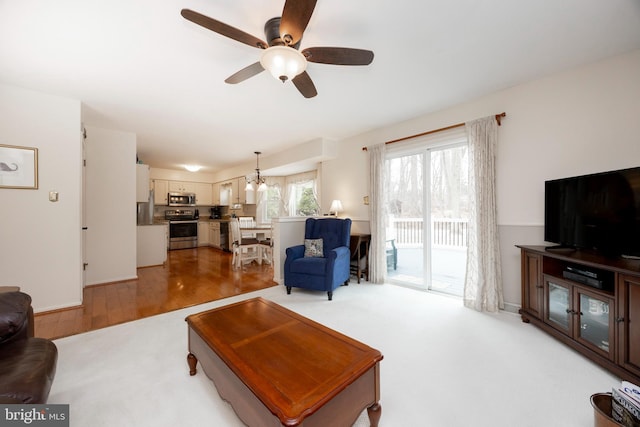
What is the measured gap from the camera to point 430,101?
10.3 feet

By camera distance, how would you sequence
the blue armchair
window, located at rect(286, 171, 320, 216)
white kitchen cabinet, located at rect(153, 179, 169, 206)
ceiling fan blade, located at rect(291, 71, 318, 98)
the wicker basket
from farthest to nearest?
white kitchen cabinet, located at rect(153, 179, 169, 206) < window, located at rect(286, 171, 320, 216) < the blue armchair < ceiling fan blade, located at rect(291, 71, 318, 98) < the wicker basket

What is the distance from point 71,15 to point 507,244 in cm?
450

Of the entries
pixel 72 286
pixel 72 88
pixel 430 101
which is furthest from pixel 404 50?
pixel 72 286

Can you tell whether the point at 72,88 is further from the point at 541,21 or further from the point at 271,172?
the point at 541,21

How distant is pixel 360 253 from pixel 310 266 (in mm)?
1224

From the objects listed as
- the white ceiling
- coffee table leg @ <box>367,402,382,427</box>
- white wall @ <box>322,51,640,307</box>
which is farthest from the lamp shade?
coffee table leg @ <box>367,402,382,427</box>

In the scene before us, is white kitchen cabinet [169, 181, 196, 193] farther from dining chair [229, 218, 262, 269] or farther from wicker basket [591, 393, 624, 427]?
wicker basket [591, 393, 624, 427]

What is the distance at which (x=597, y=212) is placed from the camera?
209 centimetres

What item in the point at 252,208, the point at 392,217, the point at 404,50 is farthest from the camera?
the point at 252,208

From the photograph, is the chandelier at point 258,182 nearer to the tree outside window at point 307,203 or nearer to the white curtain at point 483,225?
the tree outside window at point 307,203

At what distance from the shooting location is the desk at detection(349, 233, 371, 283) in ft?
13.4

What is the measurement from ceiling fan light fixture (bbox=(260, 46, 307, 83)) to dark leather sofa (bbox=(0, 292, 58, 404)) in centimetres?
207

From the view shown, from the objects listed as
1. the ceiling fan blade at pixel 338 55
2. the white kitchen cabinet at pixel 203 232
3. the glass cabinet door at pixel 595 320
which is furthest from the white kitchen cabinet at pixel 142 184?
the glass cabinet door at pixel 595 320

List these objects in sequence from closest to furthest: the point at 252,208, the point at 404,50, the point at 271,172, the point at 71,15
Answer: the point at 71,15 → the point at 404,50 → the point at 271,172 → the point at 252,208
